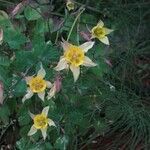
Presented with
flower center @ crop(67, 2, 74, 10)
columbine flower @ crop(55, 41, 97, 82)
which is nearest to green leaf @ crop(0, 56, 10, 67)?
columbine flower @ crop(55, 41, 97, 82)

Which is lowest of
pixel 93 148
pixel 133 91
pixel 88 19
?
pixel 93 148

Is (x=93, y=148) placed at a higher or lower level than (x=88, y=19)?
lower

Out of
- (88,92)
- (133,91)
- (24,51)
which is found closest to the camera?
(24,51)

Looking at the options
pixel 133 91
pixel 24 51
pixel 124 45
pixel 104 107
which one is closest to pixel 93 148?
pixel 104 107

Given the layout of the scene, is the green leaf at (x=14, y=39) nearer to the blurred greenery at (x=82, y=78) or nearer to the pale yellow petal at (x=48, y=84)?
the blurred greenery at (x=82, y=78)

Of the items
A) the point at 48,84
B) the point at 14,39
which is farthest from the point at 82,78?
the point at 14,39

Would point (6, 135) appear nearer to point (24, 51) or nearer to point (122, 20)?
point (24, 51)
